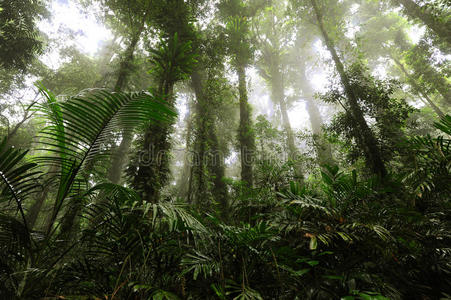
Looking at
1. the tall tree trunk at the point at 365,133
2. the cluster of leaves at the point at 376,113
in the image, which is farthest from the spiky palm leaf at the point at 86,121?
the cluster of leaves at the point at 376,113

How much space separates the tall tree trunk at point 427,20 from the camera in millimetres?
7121

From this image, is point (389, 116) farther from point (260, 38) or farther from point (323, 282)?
point (260, 38)

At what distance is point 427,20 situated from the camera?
24.3 feet

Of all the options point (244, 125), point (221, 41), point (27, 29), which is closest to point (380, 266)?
point (244, 125)

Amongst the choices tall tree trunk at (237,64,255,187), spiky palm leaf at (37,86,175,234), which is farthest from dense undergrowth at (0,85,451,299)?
tall tree trunk at (237,64,255,187)

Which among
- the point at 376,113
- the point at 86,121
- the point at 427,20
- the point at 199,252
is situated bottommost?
the point at 199,252

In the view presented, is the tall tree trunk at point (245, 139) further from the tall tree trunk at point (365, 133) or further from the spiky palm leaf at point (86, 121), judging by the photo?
the spiky palm leaf at point (86, 121)

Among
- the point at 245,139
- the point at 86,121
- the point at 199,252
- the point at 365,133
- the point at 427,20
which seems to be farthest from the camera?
the point at 427,20

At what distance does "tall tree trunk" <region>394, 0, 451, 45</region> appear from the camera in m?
7.12

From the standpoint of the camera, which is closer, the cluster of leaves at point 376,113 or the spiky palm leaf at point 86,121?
the spiky palm leaf at point 86,121

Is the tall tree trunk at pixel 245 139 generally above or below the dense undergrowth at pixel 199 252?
above

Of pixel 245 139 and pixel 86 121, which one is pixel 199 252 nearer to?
pixel 86 121

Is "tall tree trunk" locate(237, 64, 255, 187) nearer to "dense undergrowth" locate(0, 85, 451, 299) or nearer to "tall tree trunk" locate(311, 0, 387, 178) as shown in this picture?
"tall tree trunk" locate(311, 0, 387, 178)

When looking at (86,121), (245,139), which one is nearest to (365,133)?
(245,139)
